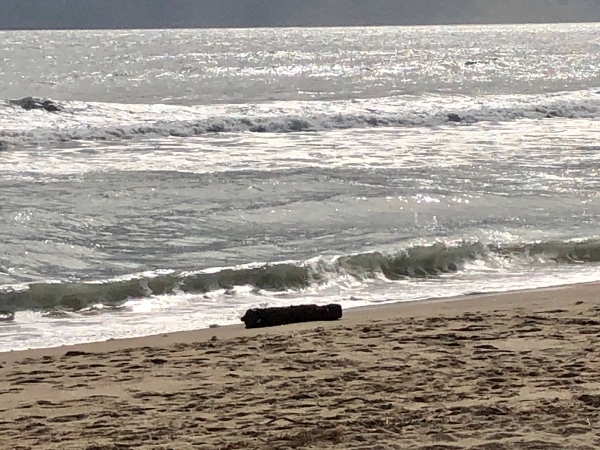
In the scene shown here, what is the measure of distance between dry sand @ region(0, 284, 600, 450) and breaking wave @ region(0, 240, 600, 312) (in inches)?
60.2

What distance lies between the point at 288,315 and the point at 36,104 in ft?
80.9

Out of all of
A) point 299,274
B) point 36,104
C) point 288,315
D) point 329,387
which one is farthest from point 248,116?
point 329,387

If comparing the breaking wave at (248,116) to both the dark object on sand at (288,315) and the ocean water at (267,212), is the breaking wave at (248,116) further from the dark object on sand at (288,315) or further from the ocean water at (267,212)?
the dark object on sand at (288,315)

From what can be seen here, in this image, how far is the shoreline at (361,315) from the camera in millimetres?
6646

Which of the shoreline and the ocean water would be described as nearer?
the shoreline

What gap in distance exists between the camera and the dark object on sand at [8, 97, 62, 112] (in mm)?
29711

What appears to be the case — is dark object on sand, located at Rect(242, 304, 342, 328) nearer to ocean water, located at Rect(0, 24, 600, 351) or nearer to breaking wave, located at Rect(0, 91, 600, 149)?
ocean water, located at Rect(0, 24, 600, 351)

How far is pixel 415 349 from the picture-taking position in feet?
19.3

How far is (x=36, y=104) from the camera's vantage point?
99.0 feet

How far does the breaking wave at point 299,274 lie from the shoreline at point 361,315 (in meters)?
1.08

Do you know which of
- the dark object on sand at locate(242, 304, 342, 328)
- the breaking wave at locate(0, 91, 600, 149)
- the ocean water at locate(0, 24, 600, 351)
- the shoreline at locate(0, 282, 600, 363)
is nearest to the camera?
the shoreline at locate(0, 282, 600, 363)

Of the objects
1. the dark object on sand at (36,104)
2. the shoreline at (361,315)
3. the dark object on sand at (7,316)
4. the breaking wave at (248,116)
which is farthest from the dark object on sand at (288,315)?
the dark object on sand at (36,104)

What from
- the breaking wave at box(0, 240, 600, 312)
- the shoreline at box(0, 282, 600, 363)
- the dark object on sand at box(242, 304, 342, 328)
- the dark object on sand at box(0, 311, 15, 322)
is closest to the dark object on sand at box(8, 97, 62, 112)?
the breaking wave at box(0, 240, 600, 312)

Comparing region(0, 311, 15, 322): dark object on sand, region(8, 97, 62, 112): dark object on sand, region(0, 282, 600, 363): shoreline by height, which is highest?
region(8, 97, 62, 112): dark object on sand
